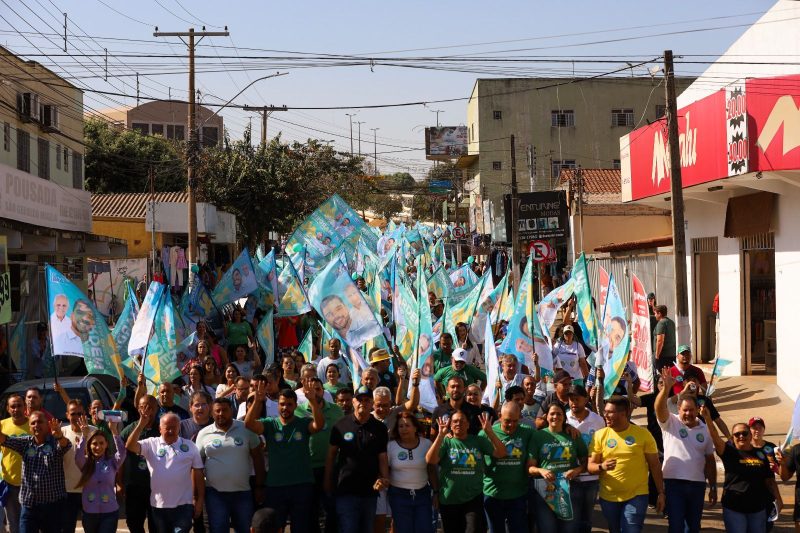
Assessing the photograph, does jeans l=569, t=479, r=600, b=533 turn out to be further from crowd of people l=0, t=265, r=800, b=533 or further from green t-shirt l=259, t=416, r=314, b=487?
green t-shirt l=259, t=416, r=314, b=487

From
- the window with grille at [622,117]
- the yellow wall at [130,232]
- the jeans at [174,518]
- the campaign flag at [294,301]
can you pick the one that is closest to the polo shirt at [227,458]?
the jeans at [174,518]

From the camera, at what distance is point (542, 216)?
1102 inches

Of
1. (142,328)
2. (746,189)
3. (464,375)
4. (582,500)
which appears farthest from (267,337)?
(746,189)

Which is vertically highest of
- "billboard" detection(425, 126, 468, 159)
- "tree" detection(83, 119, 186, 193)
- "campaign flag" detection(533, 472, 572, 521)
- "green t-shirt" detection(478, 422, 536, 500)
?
"billboard" detection(425, 126, 468, 159)

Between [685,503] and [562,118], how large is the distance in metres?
54.7

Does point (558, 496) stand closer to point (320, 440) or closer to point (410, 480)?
point (410, 480)

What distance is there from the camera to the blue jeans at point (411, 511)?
7895 mm

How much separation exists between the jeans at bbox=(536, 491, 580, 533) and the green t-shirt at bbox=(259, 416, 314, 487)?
1.51 metres

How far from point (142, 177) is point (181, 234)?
1703 centimetres

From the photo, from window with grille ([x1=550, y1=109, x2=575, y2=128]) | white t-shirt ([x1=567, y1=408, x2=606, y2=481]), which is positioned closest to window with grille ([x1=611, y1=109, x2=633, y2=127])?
window with grille ([x1=550, y1=109, x2=575, y2=128])

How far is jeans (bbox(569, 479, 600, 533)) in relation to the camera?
7.95 metres

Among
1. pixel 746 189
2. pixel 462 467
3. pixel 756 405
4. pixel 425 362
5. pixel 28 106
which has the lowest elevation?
pixel 756 405

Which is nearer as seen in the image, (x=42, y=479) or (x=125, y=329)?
(x=42, y=479)

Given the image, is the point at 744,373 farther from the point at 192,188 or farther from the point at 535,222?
the point at 192,188
